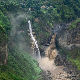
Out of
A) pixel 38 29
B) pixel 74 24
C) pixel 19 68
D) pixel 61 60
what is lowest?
pixel 61 60

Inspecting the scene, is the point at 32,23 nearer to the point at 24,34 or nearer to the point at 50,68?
the point at 24,34

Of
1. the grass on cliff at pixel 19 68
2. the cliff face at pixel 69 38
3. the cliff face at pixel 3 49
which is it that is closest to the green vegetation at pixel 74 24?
the cliff face at pixel 69 38

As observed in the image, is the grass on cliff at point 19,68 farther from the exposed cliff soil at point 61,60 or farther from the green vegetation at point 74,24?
the green vegetation at point 74,24

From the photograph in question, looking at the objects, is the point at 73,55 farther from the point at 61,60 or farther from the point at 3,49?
the point at 3,49

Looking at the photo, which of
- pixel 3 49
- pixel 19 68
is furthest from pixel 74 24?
pixel 3 49

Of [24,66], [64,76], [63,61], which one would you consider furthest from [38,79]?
[63,61]

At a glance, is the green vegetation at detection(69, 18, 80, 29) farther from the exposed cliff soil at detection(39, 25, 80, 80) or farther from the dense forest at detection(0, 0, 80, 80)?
the exposed cliff soil at detection(39, 25, 80, 80)

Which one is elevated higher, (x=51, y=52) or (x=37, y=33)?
(x=37, y=33)
